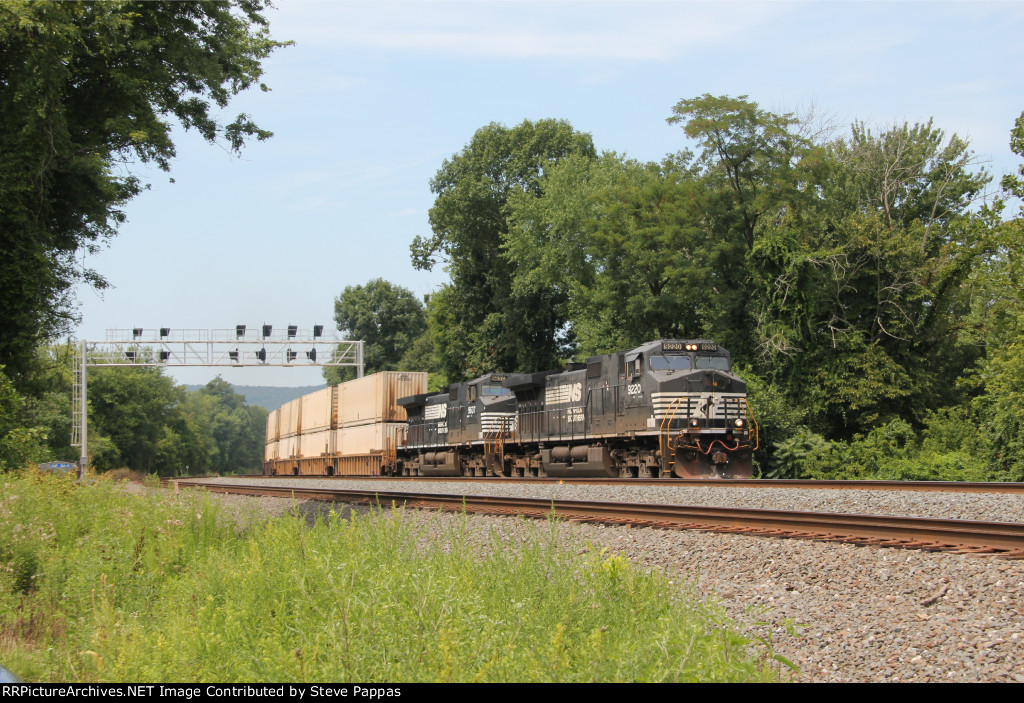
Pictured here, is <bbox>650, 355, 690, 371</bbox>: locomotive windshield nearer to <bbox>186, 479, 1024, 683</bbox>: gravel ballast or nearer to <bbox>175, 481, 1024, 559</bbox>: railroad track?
<bbox>175, 481, 1024, 559</bbox>: railroad track

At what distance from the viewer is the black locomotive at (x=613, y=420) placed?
1848 centimetres

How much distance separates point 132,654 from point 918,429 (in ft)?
93.6

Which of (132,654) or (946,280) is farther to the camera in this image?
(946,280)

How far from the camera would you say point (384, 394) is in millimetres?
33906

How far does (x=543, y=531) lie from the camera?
934 cm

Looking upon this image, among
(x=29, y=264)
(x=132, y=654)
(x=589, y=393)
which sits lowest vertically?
(x=132, y=654)

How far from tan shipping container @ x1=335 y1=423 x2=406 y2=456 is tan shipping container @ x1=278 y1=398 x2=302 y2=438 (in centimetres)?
763

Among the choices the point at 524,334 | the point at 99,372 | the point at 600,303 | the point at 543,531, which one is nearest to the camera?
the point at 543,531

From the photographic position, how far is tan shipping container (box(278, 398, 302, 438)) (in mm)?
45416

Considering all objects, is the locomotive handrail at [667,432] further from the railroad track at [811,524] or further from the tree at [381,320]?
the tree at [381,320]

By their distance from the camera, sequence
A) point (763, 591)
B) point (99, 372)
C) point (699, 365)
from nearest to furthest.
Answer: point (763, 591) → point (699, 365) → point (99, 372)

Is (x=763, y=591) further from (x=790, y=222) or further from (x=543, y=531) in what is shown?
(x=790, y=222)

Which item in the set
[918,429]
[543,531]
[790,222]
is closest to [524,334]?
[790,222]

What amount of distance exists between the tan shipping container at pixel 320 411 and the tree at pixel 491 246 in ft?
32.7
